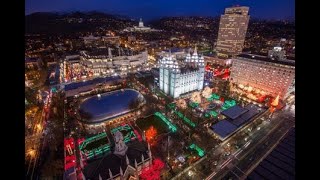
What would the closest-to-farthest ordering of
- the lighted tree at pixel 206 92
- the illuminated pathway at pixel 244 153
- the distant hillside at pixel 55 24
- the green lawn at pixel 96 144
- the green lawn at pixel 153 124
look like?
the illuminated pathway at pixel 244 153 → the green lawn at pixel 96 144 → the green lawn at pixel 153 124 → the lighted tree at pixel 206 92 → the distant hillside at pixel 55 24

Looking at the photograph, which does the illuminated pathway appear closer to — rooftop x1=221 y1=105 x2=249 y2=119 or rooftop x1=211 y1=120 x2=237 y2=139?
rooftop x1=211 y1=120 x2=237 y2=139

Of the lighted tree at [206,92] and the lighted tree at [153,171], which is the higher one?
the lighted tree at [206,92]

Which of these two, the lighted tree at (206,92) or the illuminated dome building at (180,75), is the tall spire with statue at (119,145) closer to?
the illuminated dome building at (180,75)

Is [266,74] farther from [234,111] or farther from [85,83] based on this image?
[85,83]

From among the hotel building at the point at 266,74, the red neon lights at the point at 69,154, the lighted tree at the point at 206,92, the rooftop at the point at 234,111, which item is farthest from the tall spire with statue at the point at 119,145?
the hotel building at the point at 266,74

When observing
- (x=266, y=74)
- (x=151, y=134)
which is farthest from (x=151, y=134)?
(x=266, y=74)

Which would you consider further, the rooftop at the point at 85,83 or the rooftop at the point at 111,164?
the rooftop at the point at 85,83
